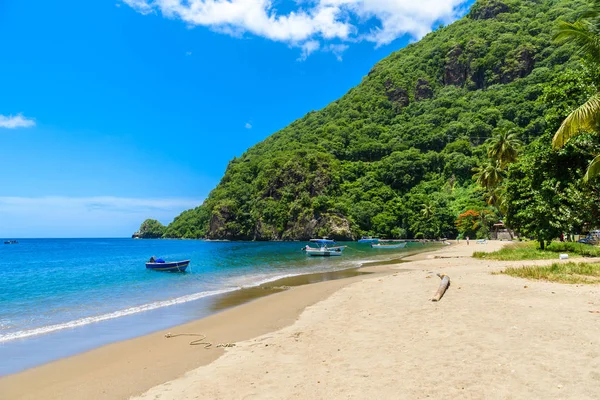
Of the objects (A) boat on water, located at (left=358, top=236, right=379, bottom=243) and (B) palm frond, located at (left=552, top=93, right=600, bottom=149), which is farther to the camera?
(A) boat on water, located at (left=358, top=236, right=379, bottom=243)

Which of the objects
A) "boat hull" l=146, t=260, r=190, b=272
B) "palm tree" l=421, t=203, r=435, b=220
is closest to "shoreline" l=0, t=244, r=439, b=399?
"boat hull" l=146, t=260, r=190, b=272

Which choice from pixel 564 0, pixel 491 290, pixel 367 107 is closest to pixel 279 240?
pixel 367 107

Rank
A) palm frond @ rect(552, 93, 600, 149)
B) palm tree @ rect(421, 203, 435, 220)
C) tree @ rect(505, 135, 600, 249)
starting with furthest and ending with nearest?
palm tree @ rect(421, 203, 435, 220) < tree @ rect(505, 135, 600, 249) < palm frond @ rect(552, 93, 600, 149)

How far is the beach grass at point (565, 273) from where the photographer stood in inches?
553

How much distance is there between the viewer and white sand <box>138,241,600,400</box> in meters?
5.45

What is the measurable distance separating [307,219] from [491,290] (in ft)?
344

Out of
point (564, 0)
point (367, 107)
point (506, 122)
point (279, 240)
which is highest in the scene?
point (564, 0)

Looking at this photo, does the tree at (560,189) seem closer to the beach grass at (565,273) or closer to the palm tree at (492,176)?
the beach grass at (565,273)

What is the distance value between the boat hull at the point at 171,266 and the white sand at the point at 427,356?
26.5m

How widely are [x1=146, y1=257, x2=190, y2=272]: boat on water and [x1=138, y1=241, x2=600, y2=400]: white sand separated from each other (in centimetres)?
2657

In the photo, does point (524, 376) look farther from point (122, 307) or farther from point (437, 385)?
point (122, 307)

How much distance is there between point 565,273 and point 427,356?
1254 centimetres

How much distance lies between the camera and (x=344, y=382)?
5965mm

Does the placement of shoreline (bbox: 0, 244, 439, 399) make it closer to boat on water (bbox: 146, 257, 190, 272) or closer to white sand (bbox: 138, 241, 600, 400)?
white sand (bbox: 138, 241, 600, 400)
